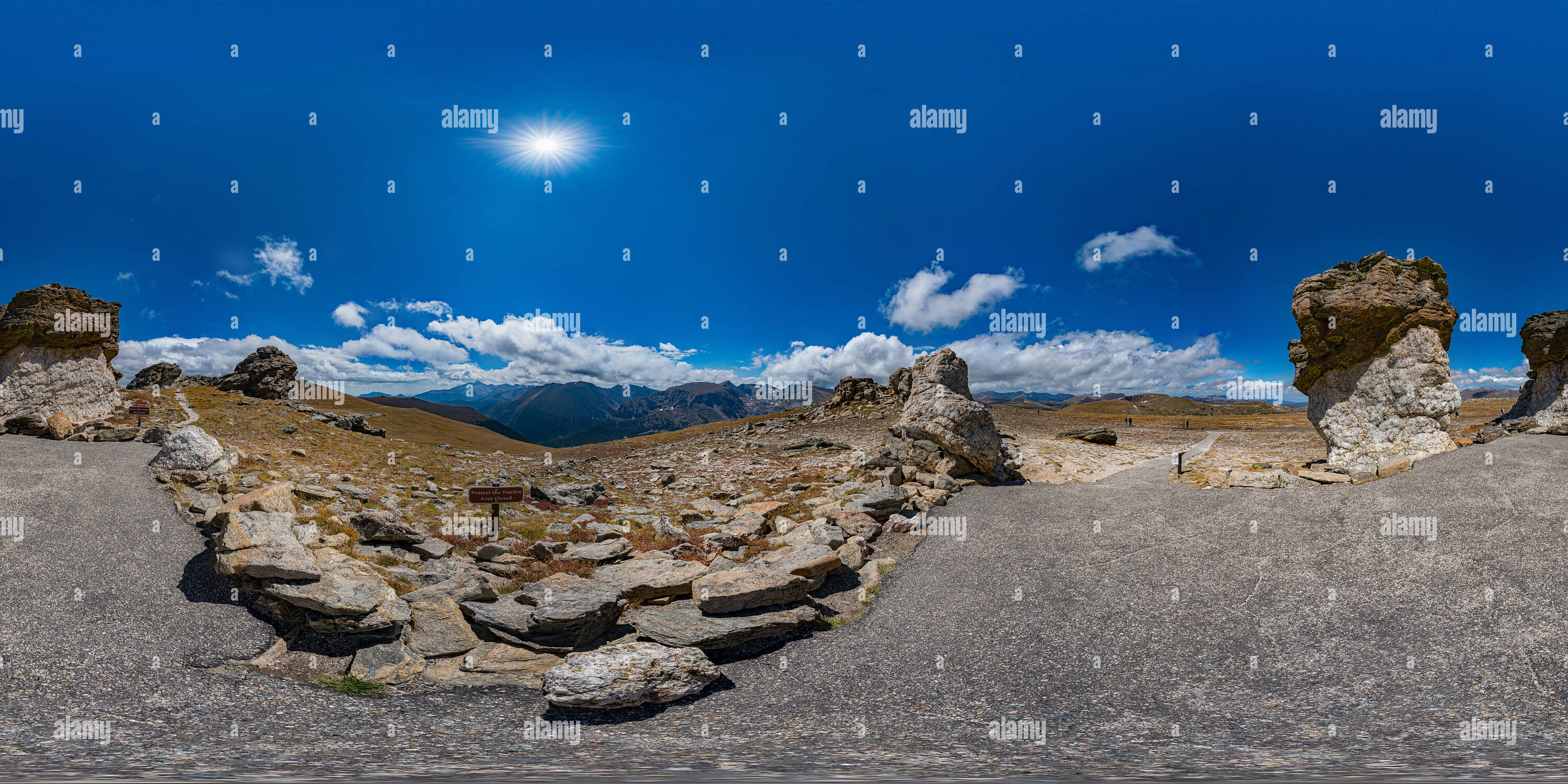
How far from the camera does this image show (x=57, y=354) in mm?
24250

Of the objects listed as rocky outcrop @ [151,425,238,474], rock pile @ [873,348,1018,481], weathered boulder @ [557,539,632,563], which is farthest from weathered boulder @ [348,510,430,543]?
rock pile @ [873,348,1018,481]

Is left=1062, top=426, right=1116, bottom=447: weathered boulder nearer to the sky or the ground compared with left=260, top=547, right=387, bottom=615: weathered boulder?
nearer to the sky

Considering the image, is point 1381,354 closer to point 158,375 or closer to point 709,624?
point 709,624

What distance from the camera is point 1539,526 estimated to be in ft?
36.8

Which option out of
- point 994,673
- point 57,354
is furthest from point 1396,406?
point 57,354

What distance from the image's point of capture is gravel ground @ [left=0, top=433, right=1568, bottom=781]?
6562mm

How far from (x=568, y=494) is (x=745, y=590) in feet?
50.8

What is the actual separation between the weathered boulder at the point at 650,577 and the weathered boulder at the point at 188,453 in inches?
567

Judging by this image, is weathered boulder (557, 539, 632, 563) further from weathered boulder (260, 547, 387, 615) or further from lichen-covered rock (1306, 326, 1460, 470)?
lichen-covered rock (1306, 326, 1460, 470)

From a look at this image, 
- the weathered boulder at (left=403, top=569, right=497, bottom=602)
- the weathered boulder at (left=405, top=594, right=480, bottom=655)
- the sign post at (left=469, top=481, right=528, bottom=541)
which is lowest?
the weathered boulder at (left=405, top=594, right=480, bottom=655)

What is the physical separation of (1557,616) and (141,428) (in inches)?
1554

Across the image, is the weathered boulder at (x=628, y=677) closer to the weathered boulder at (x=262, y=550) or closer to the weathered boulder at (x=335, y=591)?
the weathered boulder at (x=335, y=591)

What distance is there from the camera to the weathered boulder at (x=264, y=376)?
4972cm

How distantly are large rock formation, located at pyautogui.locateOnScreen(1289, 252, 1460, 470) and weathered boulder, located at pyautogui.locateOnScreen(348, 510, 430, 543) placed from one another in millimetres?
29845
